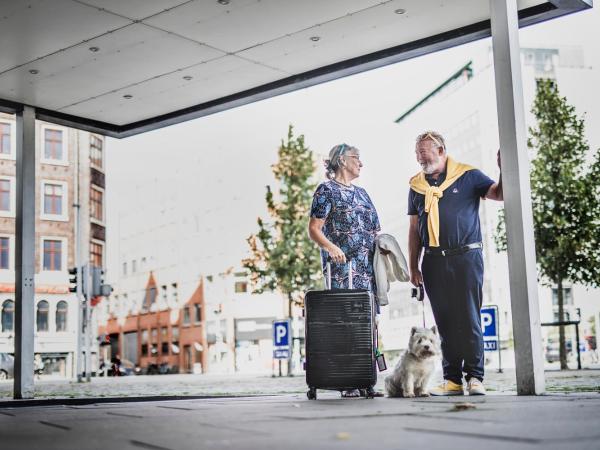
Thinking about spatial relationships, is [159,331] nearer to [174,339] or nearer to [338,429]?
[174,339]

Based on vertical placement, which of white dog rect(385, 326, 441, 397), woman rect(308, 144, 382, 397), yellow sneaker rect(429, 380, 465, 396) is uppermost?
woman rect(308, 144, 382, 397)

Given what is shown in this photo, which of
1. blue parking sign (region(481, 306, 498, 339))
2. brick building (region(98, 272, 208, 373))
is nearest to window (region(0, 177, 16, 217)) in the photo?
brick building (region(98, 272, 208, 373))

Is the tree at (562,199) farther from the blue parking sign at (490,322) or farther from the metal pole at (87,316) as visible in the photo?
the metal pole at (87,316)

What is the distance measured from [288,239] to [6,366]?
1582 cm

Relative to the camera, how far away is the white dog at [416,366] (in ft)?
23.6

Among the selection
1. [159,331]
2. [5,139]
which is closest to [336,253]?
[5,139]

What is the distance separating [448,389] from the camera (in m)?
7.57

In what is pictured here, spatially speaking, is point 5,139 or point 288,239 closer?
point 288,239

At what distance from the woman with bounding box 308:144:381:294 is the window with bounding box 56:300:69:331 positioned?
1655 inches

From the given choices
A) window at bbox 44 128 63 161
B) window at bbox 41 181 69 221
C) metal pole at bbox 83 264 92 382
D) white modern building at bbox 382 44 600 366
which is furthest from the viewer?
white modern building at bbox 382 44 600 366

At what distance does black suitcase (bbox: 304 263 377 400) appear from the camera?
24.1 feet

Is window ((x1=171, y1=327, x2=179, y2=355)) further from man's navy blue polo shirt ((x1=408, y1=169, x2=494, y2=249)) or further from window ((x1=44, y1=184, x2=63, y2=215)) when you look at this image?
man's navy blue polo shirt ((x1=408, y1=169, x2=494, y2=249))

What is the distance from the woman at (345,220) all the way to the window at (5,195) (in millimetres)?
40403

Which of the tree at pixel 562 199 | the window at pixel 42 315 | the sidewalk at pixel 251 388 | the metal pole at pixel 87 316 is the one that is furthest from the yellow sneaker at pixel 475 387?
the window at pixel 42 315
